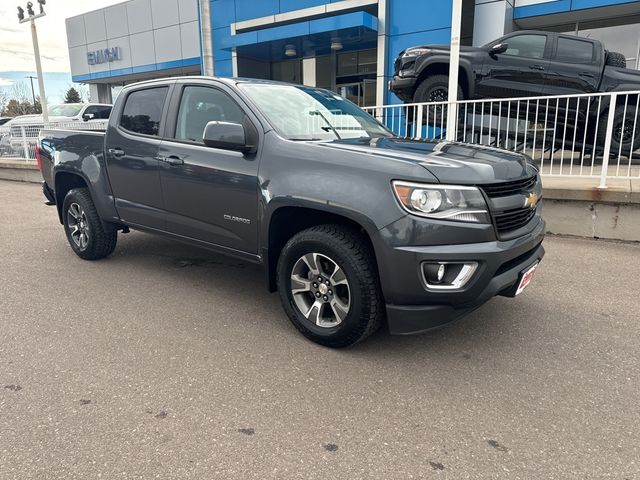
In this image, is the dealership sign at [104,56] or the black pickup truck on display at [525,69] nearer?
the black pickup truck on display at [525,69]

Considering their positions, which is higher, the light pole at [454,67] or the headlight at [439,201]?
the light pole at [454,67]

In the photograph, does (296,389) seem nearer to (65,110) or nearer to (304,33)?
(304,33)

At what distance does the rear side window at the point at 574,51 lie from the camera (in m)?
8.24

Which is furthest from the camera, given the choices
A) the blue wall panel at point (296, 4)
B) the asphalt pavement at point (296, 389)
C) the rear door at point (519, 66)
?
the blue wall panel at point (296, 4)

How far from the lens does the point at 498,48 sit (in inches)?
322

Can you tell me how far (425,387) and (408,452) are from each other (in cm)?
60

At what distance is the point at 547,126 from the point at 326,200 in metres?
4.80

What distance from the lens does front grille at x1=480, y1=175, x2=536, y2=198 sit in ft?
9.26

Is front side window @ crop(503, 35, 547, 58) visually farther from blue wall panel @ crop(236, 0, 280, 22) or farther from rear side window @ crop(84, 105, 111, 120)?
rear side window @ crop(84, 105, 111, 120)

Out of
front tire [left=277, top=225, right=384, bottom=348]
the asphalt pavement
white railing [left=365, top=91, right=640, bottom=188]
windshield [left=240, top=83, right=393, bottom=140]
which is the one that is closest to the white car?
white railing [left=365, top=91, right=640, bottom=188]

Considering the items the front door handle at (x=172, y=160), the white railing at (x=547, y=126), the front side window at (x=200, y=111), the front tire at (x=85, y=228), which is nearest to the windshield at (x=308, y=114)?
the front side window at (x=200, y=111)

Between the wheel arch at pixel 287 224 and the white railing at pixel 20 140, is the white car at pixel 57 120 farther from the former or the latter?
the wheel arch at pixel 287 224

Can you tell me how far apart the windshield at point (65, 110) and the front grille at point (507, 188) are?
51.6 feet

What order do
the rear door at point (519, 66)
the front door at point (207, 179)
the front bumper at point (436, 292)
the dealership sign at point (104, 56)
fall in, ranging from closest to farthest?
the front bumper at point (436, 292) → the front door at point (207, 179) → the rear door at point (519, 66) → the dealership sign at point (104, 56)
